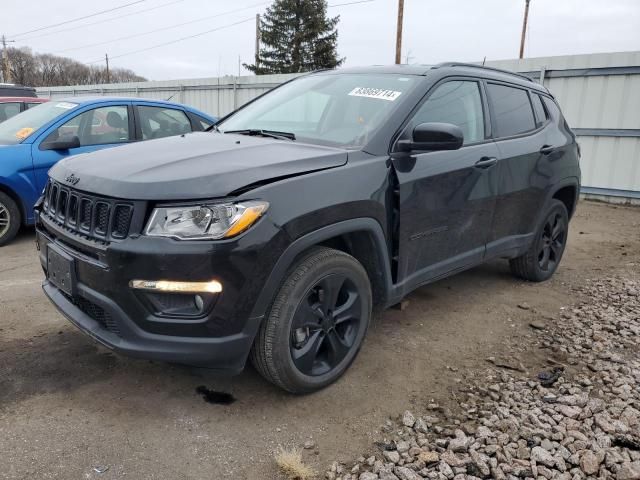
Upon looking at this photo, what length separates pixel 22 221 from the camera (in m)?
5.64

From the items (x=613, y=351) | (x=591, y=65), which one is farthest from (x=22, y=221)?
(x=591, y=65)

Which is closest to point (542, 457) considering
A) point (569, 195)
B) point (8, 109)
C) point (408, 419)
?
point (408, 419)

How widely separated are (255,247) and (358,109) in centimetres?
140

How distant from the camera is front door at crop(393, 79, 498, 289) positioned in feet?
10.0

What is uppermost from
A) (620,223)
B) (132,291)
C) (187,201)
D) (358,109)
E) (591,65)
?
(591,65)

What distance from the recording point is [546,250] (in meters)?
4.84

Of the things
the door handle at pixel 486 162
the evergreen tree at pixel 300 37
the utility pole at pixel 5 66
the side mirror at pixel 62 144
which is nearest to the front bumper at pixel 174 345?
the door handle at pixel 486 162

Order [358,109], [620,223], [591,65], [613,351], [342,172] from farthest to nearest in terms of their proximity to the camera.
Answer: [591,65] < [620,223] < [613,351] < [358,109] < [342,172]

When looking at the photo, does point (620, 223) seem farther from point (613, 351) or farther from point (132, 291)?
point (132, 291)

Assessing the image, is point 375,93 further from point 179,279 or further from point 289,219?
point 179,279

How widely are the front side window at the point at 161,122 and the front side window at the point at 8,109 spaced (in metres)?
3.38

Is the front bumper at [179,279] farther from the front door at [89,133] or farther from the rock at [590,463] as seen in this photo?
the front door at [89,133]

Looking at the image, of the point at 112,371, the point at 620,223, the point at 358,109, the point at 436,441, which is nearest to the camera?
the point at 436,441

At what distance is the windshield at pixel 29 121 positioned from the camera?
563 cm
